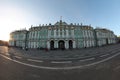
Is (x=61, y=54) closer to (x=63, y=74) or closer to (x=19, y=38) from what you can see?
(x=63, y=74)

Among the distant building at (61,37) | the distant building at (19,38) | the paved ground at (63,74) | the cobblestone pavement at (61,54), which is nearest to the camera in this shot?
the paved ground at (63,74)

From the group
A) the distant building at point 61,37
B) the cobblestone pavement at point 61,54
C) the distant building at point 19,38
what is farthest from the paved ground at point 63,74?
the distant building at point 19,38

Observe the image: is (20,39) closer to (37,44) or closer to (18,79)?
(37,44)

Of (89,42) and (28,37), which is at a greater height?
(28,37)

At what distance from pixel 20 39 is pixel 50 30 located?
897 inches

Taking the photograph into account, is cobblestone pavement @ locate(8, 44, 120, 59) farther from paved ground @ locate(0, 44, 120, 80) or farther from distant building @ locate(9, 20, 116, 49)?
distant building @ locate(9, 20, 116, 49)

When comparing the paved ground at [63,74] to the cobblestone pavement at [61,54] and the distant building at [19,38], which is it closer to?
the cobblestone pavement at [61,54]

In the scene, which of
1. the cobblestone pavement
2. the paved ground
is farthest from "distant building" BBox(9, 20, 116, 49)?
the paved ground

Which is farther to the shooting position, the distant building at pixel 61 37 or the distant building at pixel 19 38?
the distant building at pixel 19 38

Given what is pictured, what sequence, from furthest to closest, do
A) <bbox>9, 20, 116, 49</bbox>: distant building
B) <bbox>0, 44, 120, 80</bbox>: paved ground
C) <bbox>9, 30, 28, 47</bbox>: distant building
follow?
1. <bbox>9, 30, 28, 47</bbox>: distant building
2. <bbox>9, 20, 116, 49</bbox>: distant building
3. <bbox>0, 44, 120, 80</bbox>: paved ground

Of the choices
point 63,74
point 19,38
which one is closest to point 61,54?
point 63,74

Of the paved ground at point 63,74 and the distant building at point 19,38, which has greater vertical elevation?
the distant building at point 19,38

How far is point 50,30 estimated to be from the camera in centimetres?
4228

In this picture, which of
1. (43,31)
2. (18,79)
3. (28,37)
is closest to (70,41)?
(43,31)
